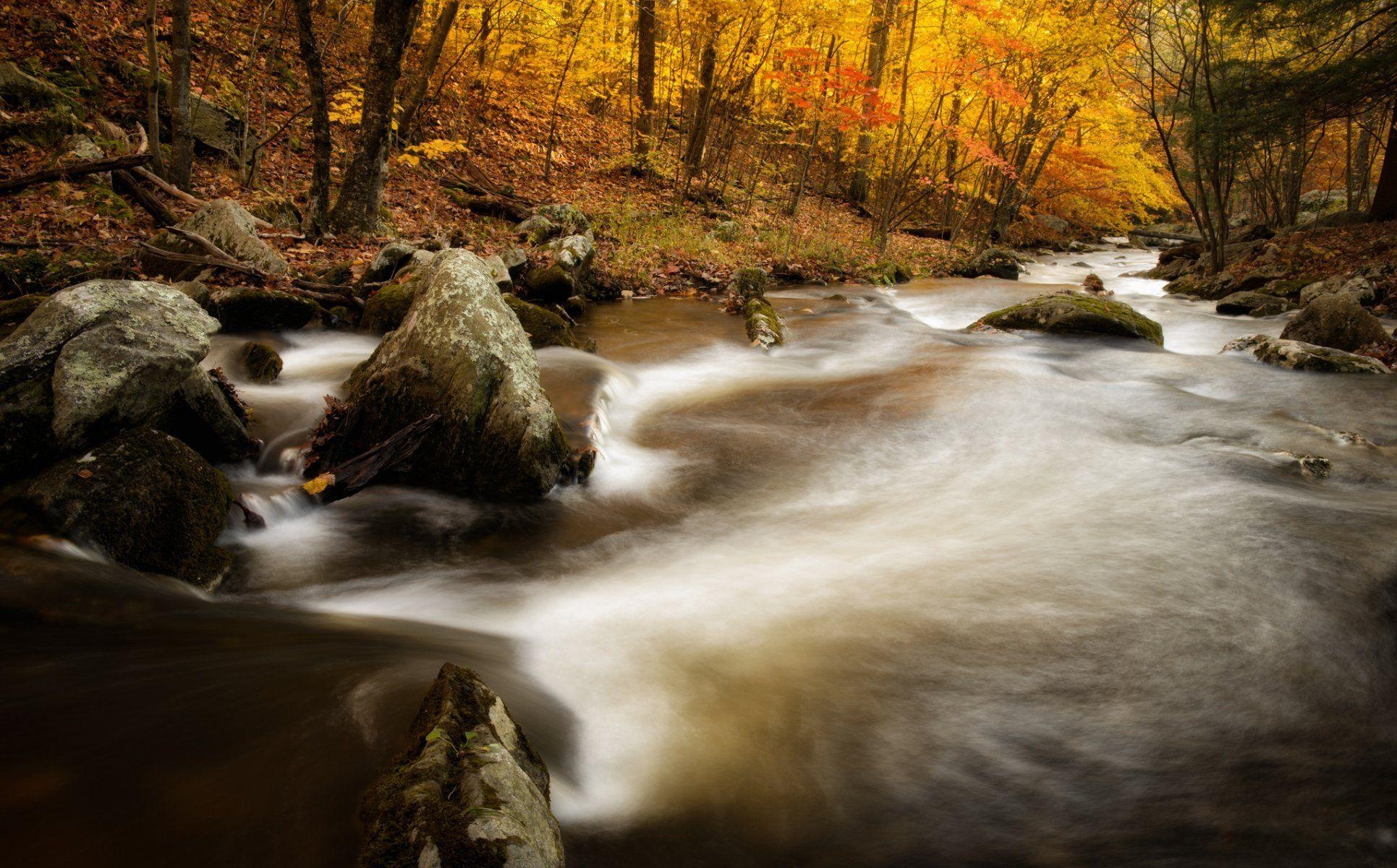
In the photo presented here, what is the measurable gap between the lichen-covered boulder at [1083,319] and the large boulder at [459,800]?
10.4 metres

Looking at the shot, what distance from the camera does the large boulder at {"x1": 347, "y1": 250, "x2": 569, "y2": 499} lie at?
4512 millimetres

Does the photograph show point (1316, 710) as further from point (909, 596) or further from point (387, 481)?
point (387, 481)

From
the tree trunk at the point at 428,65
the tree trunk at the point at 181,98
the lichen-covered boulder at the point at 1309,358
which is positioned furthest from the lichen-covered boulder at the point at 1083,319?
the tree trunk at the point at 181,98

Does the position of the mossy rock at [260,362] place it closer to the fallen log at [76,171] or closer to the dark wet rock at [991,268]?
the fallen log at [76,171]

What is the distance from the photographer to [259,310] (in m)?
6.89

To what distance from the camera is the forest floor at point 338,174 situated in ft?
24.6

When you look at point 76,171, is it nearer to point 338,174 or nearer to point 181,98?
point 181,98

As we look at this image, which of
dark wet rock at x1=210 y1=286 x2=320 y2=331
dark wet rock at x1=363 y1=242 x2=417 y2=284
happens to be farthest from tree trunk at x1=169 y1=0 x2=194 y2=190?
dark wet rock at x1=210 y1=286 x2=320 y2=331

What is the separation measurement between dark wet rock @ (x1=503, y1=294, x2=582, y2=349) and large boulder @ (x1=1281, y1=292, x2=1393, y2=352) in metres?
9.52

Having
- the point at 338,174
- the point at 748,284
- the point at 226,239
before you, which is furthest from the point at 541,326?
the point at 338,174

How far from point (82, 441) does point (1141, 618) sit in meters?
5.22

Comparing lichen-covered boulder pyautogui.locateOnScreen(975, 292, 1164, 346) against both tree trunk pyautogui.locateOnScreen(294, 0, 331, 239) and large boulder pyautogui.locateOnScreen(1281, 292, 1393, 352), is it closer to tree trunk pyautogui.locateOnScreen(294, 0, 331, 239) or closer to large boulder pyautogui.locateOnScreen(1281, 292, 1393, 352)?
large boulder pyautogui.locateOnScreen(1281, 292, 1393, 352)

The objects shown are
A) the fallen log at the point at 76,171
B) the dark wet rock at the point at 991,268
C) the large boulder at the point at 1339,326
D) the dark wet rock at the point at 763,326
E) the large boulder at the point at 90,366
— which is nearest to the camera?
the large boulder at the point at 90,366

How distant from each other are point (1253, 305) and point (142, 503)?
16.2 m
